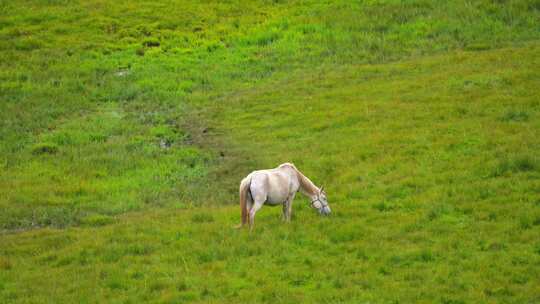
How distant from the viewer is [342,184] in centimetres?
2441

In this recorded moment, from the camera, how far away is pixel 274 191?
20062mm

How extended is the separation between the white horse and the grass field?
484 mm

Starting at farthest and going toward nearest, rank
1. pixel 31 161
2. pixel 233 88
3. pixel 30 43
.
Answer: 1. pixel 30 43
2. pixel 233 88
3. pixel 31 161

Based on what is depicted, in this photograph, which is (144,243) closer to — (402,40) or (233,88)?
(233,88)

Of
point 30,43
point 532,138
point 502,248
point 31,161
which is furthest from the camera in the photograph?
point 30,43

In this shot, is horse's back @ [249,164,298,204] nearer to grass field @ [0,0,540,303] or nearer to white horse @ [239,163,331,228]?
white horse @ [239,163,331,228]

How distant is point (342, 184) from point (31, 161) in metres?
12.4

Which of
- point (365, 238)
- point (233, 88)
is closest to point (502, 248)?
point (365, 238)

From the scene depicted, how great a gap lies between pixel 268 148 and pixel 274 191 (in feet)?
31.1

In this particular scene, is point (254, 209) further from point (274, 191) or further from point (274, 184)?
point (274, 184)

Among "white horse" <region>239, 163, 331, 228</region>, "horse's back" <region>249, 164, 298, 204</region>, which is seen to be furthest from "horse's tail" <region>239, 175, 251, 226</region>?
"horse's back" <region>249, 164, 298, 204</region>

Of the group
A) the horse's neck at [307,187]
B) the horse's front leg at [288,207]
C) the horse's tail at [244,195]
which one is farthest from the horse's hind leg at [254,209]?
the horse's neck at [307,187]

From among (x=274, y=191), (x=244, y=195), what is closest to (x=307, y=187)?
(x=274, y=191)

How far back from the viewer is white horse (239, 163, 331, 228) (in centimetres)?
1966
